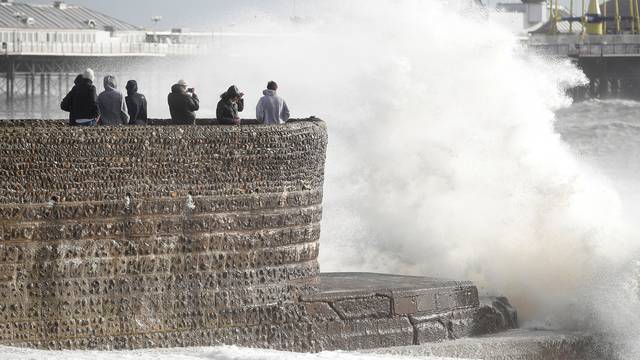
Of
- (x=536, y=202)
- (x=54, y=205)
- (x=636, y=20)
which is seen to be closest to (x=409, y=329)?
(x=54, y=205)

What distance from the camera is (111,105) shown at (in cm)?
1258

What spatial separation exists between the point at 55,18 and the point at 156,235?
83727mm

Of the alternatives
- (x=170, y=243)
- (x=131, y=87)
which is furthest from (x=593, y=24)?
(x=170, y=243)

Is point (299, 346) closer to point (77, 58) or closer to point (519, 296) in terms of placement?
point (519, 296)

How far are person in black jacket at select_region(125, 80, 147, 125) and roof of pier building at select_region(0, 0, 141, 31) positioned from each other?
74.7m

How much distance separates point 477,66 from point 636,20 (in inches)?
3906

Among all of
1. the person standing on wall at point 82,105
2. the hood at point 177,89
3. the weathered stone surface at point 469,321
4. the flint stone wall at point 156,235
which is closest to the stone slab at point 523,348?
the weathered stone surface at point 469,321

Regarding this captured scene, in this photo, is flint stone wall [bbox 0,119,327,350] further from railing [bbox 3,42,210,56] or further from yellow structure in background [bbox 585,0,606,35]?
yellow structure in background [bbox 585,0,606,35]

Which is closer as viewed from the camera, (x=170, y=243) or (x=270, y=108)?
(x=170, y=243)

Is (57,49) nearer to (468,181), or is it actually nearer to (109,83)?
(468,181)

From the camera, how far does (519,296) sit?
52.7 ft

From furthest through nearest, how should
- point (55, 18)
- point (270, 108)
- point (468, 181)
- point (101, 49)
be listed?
point (55, 18), point (101, 49), point (468, 181), point (270, 108)

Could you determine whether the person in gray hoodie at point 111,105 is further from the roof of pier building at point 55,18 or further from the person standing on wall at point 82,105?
the roof of pier building at point 55,18

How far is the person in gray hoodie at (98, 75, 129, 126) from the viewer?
1253 centimetres
